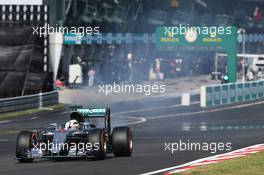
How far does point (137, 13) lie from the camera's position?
77688mm

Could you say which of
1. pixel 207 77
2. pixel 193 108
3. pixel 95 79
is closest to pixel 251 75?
pixel 207 77

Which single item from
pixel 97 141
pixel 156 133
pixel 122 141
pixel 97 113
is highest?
pixel 97 113

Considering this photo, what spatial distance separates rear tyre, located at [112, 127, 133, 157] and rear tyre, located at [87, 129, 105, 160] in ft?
2.51

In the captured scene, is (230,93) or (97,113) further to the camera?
(230,93)

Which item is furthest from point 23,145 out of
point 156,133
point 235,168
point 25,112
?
point 25,112

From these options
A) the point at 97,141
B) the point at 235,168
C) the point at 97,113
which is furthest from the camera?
the point at 97,113

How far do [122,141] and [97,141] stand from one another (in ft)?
3.88

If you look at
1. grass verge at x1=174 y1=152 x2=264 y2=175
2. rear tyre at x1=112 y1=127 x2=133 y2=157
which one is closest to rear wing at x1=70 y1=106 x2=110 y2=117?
rear tyre at x1=112 y1=127 x2=133 y2=157

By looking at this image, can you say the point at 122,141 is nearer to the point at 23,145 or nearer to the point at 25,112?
the point at 23,145

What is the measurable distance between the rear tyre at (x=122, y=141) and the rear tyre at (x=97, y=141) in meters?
0.77

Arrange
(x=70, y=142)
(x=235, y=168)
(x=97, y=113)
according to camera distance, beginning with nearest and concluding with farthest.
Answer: (x=235, y=168) → (x=70, y=142) → (x=97, y=113)

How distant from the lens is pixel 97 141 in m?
19.3

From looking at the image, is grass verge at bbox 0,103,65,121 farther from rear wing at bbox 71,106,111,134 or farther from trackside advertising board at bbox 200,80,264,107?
rear wing at bbox 71,106,111,134

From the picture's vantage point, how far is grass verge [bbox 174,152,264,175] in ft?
54.9
